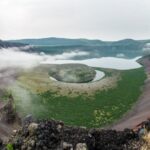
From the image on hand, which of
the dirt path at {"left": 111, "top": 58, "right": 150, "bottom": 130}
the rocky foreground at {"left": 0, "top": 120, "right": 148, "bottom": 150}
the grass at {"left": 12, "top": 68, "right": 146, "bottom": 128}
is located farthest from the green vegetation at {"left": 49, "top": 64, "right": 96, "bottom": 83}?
the rocky foreground at {"left": 0, "top": 120, "right": 148, "bottom": 150}

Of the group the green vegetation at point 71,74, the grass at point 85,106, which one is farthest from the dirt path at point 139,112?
the green vegetation at point 71,74

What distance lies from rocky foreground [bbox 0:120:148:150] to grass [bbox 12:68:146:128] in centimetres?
6188

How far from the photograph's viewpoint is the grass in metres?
110

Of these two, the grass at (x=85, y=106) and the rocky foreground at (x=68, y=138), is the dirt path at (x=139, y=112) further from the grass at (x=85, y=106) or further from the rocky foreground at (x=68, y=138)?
the rocky foreground at (x=68, y=138)

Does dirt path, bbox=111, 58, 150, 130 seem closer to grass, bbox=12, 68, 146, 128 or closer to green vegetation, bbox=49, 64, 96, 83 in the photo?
grass, bbox=12, 68, 146, 128

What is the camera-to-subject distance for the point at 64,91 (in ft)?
455

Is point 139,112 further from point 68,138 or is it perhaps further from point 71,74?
point 68,138

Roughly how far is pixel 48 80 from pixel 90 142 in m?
115

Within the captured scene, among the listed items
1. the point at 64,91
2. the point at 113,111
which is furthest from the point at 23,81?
the point at 113,111

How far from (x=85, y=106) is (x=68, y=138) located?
8296 cm

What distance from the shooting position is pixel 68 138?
134 feet

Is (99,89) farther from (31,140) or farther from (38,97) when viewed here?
(31,140)

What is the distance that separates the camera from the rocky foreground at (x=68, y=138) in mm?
40094

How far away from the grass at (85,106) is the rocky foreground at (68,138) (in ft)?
203
